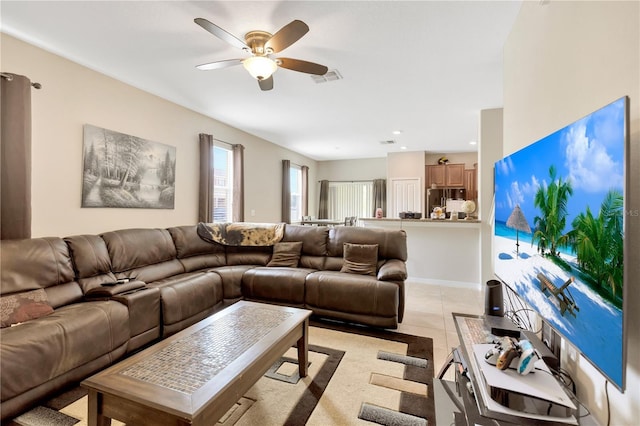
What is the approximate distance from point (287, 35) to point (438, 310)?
3275 millimetres

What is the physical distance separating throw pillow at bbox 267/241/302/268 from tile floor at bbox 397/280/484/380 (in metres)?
1.51

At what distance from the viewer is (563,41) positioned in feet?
4.47

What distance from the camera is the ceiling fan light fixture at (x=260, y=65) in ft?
7.51

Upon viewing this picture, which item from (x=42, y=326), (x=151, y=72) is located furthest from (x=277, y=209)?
(x=42, y=326)

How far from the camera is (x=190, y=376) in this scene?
1.31 meters

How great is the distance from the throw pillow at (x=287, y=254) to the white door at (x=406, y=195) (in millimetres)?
4241

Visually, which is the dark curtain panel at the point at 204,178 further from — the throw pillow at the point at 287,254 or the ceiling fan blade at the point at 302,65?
the ceiling fan blade at the point at 302,65

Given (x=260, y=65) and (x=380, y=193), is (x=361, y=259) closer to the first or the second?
(x=260, y=65)

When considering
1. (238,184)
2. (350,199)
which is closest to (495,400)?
(238,184)

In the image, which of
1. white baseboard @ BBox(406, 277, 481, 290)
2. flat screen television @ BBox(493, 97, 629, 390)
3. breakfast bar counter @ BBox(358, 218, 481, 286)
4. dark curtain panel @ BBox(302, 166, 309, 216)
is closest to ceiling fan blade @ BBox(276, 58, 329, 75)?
flat screen television @ BBox(493, 97, 629, 390)

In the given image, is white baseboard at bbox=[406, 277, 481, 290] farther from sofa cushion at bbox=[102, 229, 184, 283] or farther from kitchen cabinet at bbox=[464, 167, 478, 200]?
sofa cushion at bbox=[102, 229, 184, 283]

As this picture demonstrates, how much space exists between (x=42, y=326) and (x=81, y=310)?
26 centimetres

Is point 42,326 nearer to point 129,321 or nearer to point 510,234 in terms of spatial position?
point 129,321

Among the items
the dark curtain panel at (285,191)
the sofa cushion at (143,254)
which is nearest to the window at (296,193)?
the dark curtain panel at (285,191)
